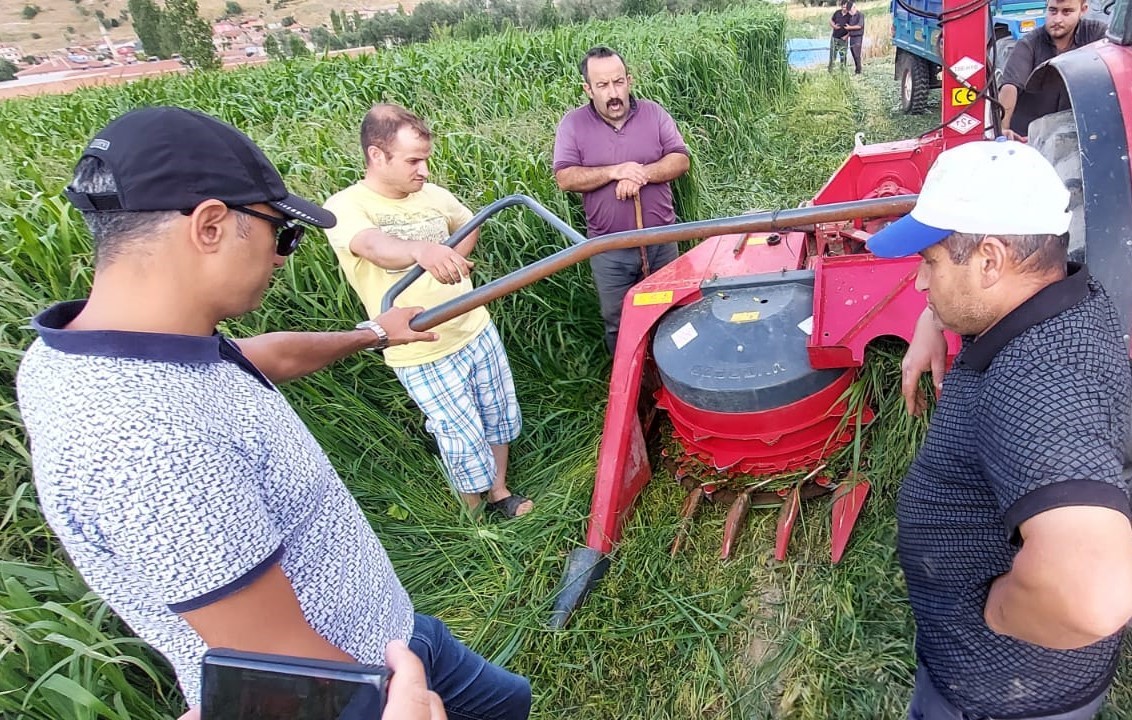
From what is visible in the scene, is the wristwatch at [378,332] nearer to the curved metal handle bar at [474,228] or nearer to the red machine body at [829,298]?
the curved metal handle bar at [474,228]

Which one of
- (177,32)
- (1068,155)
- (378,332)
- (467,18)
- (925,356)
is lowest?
(925,356)

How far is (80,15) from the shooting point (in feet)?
191

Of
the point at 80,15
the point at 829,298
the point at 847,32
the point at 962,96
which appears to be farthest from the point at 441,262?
the point at 80,15

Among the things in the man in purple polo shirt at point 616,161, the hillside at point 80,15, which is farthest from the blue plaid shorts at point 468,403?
the hillside at point 80,15

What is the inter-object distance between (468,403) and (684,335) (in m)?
0.88

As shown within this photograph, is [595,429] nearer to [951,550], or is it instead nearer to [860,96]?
[951,550]

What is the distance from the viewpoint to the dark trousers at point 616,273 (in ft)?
11.4

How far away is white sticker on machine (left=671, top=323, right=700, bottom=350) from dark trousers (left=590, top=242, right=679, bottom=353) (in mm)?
1112

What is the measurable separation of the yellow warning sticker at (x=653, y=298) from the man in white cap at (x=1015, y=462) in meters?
1.30

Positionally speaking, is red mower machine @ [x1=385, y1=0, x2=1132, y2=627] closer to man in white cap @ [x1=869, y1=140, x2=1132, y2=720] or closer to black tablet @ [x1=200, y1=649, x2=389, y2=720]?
man in white cap @ [x1=869, y1=140, x2=1132, y2=720]

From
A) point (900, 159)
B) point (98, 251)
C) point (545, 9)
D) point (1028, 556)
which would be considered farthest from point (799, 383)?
point (545, 9)

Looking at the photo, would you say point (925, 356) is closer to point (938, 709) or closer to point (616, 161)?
point (938, 709)

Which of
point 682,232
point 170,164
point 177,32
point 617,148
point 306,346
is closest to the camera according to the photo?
point 170,164

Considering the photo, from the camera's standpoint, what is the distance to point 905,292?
7.11 feet
